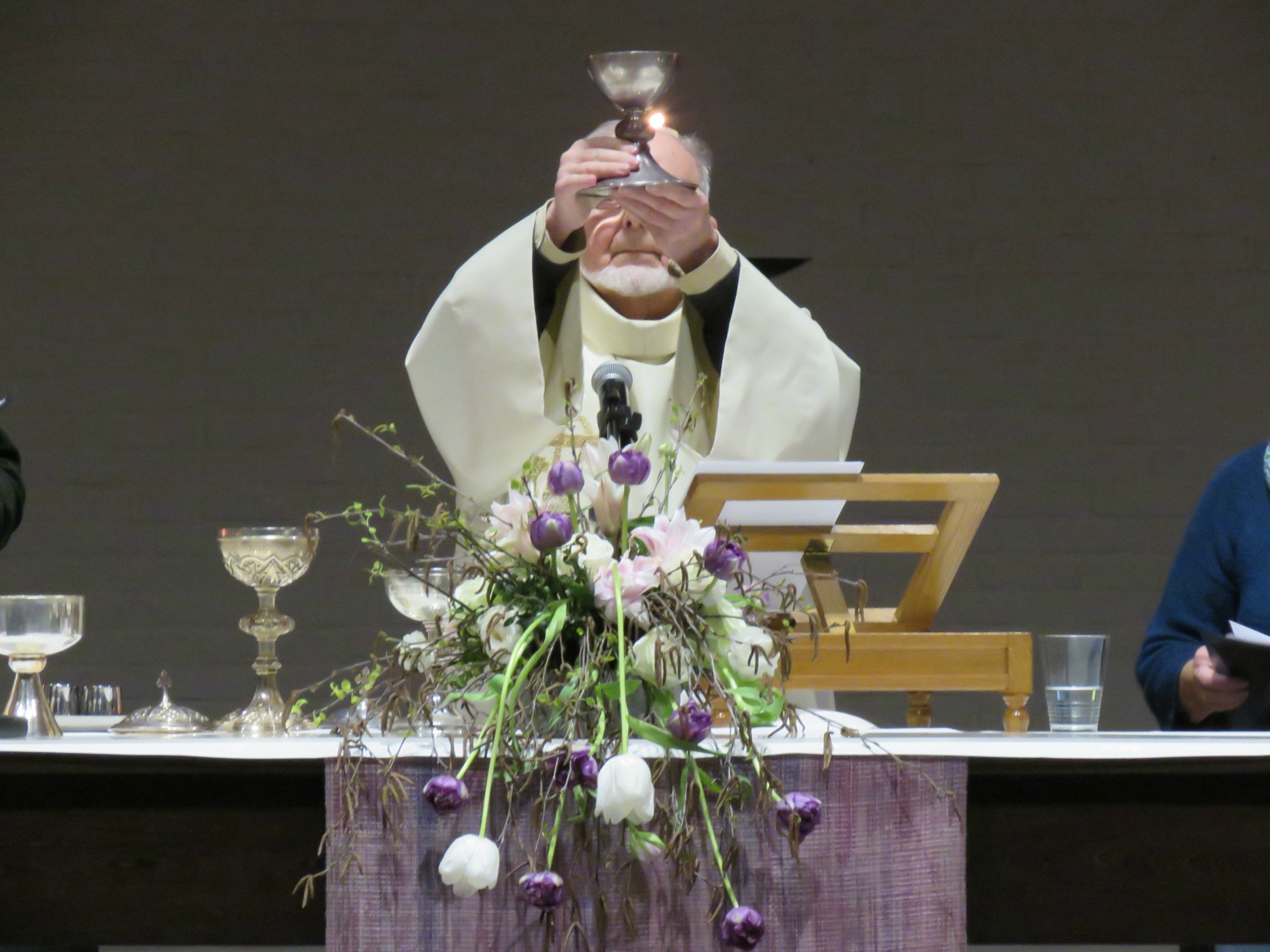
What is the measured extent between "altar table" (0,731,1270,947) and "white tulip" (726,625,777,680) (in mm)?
134

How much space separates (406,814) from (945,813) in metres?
0.37

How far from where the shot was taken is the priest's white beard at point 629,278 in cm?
254

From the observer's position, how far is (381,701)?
115 centimetres

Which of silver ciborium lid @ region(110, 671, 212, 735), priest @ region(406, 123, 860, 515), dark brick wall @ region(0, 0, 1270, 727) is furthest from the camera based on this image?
dark brick wall @ region(0, 0, 1270, 727)

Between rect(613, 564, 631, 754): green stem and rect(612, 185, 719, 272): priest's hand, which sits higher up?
rect(612, 185, 719, 272): priest's hand

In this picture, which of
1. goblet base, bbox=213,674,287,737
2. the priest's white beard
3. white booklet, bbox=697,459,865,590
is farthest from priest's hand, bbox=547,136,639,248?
goblet base, bbox=213,674,287,737

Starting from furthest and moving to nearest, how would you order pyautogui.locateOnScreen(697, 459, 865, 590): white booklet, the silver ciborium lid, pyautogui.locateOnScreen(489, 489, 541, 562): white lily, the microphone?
the silver ciborium lid → pyautogui.locateOnScreen(697, 459, 865, 590): white booklet → the microphone → pyautogui.locateOnScreen(489, 489, 541, 562): white lily

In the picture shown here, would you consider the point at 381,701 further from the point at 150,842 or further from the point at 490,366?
the point at 490,366

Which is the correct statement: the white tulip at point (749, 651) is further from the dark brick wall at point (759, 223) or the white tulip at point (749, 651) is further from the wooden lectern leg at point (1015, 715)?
the dark brick wall at point (759, 223)

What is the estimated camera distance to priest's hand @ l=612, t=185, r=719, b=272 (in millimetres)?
2088

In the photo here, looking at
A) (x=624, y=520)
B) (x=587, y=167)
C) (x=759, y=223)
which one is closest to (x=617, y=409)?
(x=624, y=520)

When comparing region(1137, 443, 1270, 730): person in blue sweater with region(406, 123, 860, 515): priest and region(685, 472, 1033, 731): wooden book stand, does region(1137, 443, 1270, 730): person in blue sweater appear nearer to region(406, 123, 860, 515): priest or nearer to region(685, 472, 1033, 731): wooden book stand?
region(406, 123, 860, 515): priest

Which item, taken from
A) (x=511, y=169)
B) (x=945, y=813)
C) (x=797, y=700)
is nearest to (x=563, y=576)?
(x=945, y=813)

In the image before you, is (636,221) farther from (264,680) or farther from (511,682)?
(511,682)
